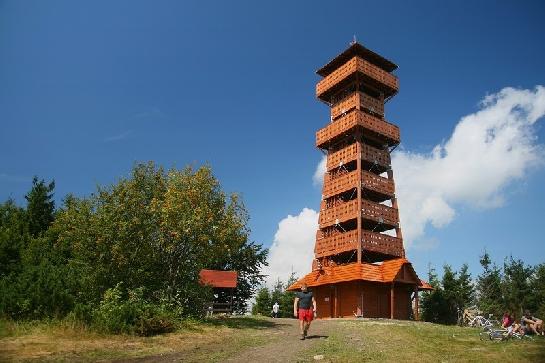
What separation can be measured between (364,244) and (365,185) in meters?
5.30

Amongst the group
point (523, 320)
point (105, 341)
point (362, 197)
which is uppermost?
point (362, 197)

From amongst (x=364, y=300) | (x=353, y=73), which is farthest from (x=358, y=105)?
(x=364, y=300)

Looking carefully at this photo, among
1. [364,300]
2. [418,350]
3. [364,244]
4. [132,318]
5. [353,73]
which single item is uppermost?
[353,73]

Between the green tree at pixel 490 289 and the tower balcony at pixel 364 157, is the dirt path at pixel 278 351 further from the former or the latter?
the green tree at pixel 490 289

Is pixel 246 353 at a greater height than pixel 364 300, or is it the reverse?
pixel 364 300

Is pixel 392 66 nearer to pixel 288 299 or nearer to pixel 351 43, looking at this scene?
pixel 351 43

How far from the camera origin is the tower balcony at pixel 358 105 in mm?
41438

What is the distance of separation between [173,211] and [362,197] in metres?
23.0

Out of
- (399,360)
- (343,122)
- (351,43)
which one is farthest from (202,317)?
(351,43)

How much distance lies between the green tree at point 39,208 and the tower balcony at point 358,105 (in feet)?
91.0

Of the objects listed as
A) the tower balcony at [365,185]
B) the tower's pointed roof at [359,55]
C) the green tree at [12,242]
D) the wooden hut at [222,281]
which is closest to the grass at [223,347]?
the green tree at [12,242]

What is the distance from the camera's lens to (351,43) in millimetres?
42594

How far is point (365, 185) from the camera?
126 feet

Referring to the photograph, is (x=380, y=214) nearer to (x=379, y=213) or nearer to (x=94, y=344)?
(x=379, y=213)
